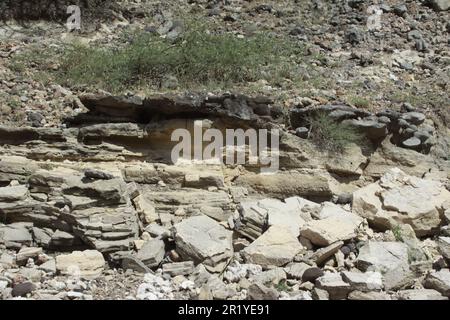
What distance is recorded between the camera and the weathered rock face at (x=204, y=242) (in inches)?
169

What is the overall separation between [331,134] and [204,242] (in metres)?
2.03

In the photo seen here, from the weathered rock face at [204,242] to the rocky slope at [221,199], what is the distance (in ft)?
0.04

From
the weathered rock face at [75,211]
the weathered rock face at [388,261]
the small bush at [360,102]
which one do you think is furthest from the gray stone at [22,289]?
the small bush at [360,102]

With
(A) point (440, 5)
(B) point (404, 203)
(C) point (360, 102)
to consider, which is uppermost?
(A) point (440, 5)

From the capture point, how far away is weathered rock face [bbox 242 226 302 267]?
173 inches

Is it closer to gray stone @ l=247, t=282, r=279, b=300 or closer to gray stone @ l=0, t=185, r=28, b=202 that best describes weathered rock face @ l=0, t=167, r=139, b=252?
gray stone @ l=0, t=185, r=28, b=202

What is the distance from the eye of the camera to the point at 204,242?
442 cm

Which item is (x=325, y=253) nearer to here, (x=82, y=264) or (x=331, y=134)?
(x=331, y=134)

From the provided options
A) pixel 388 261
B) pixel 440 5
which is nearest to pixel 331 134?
pixel 388 261

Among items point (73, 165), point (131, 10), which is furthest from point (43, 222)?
point (131, 10)

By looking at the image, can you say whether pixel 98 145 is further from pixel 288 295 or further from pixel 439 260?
pixel 439 260

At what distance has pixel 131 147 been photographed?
18.3ft

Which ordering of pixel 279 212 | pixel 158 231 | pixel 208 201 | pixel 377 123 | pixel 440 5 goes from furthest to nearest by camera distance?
pixel 440 5 < pixel 377 123 < pixel 208 201 < pixel 279 212 < pixel 158 231

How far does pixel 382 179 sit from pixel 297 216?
1.06 m
